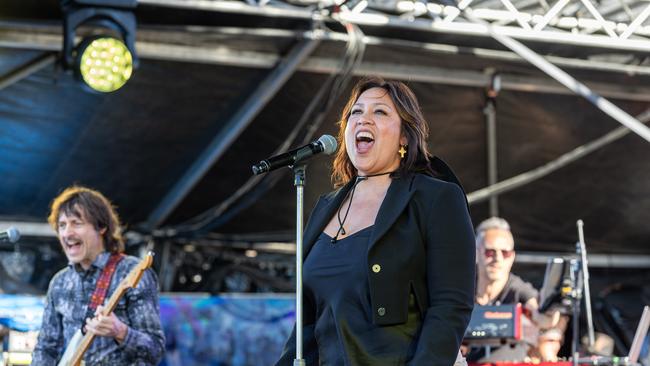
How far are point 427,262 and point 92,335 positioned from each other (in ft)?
7.98

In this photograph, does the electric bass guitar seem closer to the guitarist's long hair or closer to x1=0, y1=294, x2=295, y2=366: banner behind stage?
the guitarist's long hair

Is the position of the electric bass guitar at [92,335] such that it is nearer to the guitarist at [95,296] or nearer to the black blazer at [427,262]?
the guitarist at [95,296]

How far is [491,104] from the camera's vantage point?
29.4 ft

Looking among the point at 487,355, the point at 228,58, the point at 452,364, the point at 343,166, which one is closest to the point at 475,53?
the point at 228,58

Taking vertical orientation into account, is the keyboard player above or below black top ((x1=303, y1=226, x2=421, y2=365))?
above

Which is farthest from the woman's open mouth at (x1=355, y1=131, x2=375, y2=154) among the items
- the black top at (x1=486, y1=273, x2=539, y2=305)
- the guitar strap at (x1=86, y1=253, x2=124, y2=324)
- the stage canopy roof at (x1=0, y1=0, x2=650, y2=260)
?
the stage canopy roof at (x1=0, y1=0, x2=650, y2=260)

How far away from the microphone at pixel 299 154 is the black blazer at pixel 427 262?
0.96 feet

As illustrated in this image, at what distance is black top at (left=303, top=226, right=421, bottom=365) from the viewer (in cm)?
297

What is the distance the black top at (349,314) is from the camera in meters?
2.97

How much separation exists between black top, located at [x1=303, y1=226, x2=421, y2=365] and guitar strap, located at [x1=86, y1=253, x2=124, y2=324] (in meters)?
2.19

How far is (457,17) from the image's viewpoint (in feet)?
24.6

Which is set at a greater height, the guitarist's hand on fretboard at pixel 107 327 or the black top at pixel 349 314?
the guitarist's hand on fretboard at pixel 107 327

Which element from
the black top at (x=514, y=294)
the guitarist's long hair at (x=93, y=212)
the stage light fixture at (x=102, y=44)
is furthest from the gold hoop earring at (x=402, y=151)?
the stage light fixture at (x=102, y=44)

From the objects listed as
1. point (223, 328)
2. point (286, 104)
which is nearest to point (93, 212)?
point (286, 104)
